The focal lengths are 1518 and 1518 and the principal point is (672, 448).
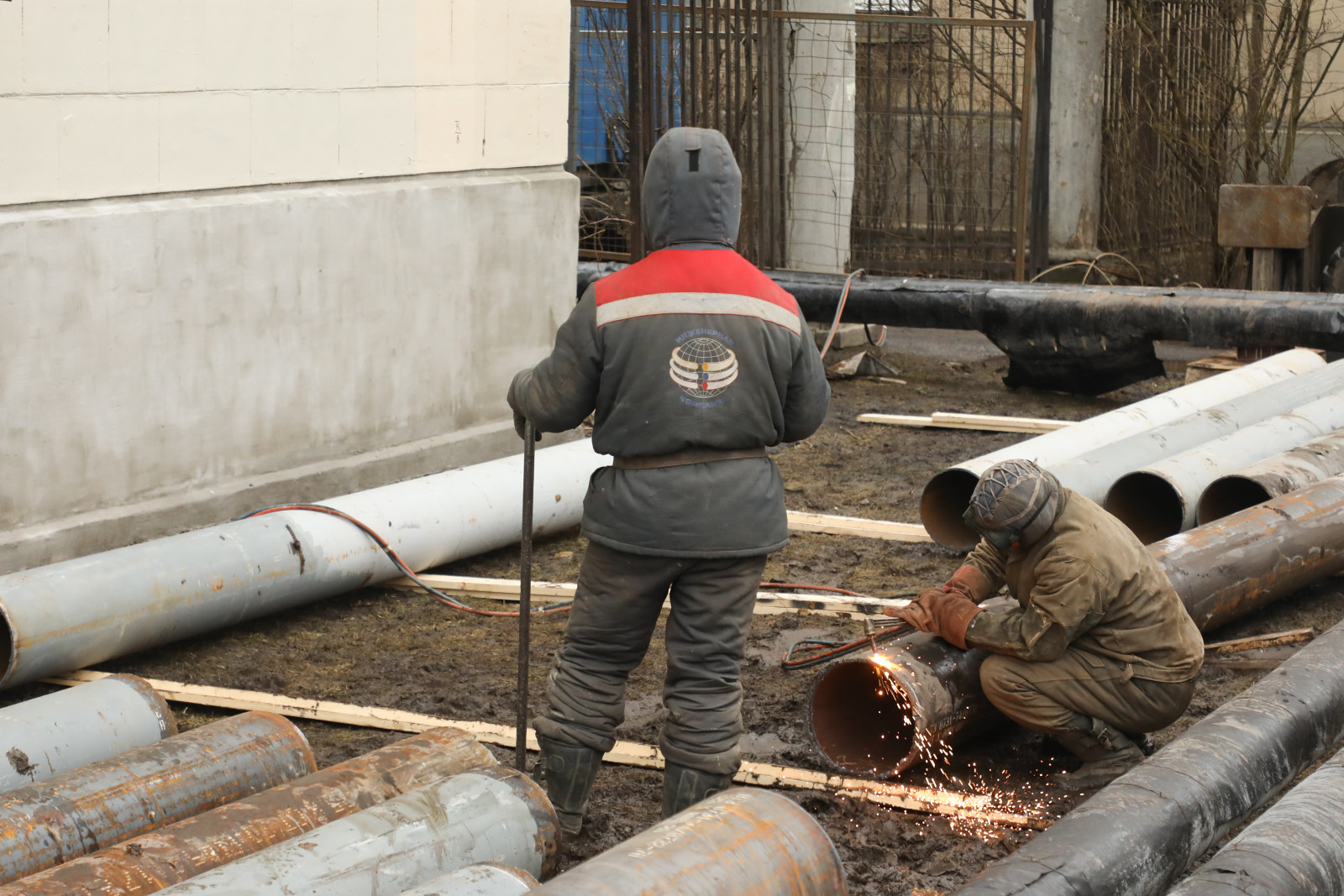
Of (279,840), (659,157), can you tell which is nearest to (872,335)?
(659,157)

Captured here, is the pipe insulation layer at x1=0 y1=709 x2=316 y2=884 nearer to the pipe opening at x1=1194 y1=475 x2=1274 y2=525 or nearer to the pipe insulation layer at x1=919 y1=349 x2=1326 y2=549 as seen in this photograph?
the pipe insulation layer at x1=919 y1=349 x2=1326 y2=549

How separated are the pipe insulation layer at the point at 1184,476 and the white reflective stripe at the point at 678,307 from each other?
3466 millimetres

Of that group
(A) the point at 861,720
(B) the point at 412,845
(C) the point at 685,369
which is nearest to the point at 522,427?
(C) the point at 685,369

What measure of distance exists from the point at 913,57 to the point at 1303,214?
6646 millimetres

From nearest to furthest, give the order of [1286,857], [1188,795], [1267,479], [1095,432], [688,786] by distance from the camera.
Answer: [1286,857]
[1188,795]
[688,786]
[1267,479]
[1095,432]

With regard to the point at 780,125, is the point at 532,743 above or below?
below

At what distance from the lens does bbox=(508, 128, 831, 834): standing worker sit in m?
4.20

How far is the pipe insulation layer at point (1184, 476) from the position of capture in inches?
276

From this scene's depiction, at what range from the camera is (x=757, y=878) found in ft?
10.4

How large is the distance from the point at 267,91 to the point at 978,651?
13.6 feet

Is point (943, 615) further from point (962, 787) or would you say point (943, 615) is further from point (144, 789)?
point (144, 789)

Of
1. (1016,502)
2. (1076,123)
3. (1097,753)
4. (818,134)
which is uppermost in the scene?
(1076,123)

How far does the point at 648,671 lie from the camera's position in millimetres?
5816

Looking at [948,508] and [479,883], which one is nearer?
[479,883]
